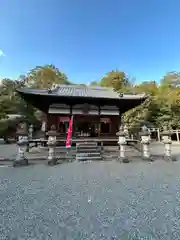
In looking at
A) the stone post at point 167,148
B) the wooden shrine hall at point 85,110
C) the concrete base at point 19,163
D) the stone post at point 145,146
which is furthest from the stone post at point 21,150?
the stone post at point 167,148

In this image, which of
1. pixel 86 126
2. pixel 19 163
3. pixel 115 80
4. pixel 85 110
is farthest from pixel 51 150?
pixel 115 80

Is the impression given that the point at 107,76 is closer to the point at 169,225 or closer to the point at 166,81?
the point at 166,81

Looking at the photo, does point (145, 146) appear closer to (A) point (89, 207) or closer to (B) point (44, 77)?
(A) point (89, 207)

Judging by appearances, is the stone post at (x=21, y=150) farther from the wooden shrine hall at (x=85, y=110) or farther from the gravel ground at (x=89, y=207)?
the wooden shrine hall at (x=85, y=110)

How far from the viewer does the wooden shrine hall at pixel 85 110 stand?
9352 millimetres

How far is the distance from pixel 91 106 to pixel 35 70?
23324 mm

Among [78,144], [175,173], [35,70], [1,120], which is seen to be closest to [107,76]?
[35,70]

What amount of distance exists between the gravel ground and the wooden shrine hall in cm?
556

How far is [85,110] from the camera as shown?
9.80 meters

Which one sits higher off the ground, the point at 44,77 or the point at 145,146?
the point at 44,77

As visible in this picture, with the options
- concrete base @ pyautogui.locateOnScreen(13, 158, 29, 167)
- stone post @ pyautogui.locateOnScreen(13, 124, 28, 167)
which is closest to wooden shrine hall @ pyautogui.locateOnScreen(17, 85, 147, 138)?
stone post @ pyautogui.locateOnScreen(13, 124, 28, 167)

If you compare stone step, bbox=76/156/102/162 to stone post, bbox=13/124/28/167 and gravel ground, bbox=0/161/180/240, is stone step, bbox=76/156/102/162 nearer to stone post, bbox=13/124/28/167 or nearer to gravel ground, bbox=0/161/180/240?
stone post, bbox=13/124/28/167

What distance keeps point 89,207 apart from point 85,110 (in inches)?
292

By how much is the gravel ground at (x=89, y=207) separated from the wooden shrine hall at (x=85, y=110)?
5.56 meters
